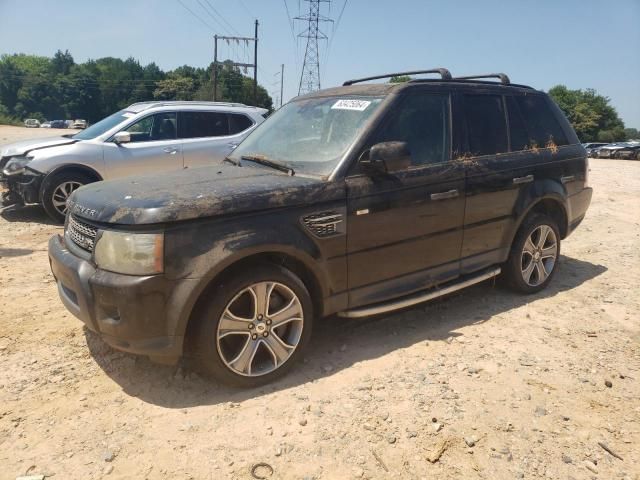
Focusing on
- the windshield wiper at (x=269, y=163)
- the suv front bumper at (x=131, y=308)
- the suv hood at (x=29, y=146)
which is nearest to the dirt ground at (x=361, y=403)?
the suv front bumper at (x=131, y=308)

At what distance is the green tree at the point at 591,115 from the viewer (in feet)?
218

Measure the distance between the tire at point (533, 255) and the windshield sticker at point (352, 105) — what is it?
6.55 ft

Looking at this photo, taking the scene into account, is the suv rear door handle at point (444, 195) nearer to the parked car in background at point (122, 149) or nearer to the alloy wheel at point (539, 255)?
the alloy wheel at point (539, 255)

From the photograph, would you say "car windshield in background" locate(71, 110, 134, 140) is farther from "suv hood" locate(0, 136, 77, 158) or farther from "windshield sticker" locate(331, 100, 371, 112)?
"windshield sticker" locate(331, 100, 371, 112)

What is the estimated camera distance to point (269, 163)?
371 cm

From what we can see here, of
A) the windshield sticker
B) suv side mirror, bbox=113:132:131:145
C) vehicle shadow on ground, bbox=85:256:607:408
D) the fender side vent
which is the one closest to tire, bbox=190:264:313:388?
vehicle shadow on ground, bbox=85:256:607:408

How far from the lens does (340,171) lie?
3.36 m

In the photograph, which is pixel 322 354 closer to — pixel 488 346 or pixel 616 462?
pixel 488 346

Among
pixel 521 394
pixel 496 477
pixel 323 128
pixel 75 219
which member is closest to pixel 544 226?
pixel 521 394

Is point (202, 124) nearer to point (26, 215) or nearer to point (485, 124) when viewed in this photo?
point (26, 215)

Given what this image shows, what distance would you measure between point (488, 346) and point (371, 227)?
4.36ft

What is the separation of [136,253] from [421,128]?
92.4 inches

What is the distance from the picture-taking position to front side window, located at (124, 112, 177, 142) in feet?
25.7

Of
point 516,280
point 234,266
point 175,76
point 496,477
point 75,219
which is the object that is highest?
point 175,76
